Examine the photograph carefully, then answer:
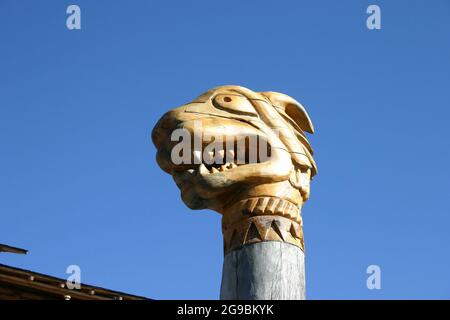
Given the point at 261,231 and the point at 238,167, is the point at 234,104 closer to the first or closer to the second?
the point at 238,167

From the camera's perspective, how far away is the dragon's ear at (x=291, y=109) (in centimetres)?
436

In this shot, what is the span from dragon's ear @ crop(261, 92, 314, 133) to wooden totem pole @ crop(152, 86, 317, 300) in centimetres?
A: 21

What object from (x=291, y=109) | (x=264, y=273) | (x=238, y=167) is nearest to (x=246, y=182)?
(x=238, y=167)

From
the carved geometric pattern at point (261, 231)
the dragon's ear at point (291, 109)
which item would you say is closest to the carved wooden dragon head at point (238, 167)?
the carved geometric pattern at point (261, 231)

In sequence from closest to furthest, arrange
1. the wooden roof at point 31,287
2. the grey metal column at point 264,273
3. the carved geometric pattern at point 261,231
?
the grey metal column at point 264,273
the carved geometric pattern at point 261,231
the wooden roof at point 31,287

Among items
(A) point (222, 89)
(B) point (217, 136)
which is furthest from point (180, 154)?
(A) point (222, 89)

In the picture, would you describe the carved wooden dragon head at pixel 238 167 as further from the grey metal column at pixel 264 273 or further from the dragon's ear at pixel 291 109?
the dragon's ear at pixel 291 109

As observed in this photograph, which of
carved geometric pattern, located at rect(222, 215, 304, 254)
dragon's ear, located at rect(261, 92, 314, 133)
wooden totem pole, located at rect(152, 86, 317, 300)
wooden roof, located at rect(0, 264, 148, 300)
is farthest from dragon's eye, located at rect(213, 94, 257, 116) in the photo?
wooden roof, located at rect(0, 264, 148, 300)

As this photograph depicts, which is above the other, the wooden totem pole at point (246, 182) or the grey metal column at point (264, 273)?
the wooden totem pole at point (246, 182)

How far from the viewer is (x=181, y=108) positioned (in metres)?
4.10

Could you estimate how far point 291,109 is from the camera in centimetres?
443

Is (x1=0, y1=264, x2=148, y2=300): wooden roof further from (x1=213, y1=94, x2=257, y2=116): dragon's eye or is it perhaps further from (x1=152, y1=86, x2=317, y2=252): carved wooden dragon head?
(x1=213, y1=94, x2=257, y2=116): dragon's eye

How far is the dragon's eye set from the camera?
163 inches
